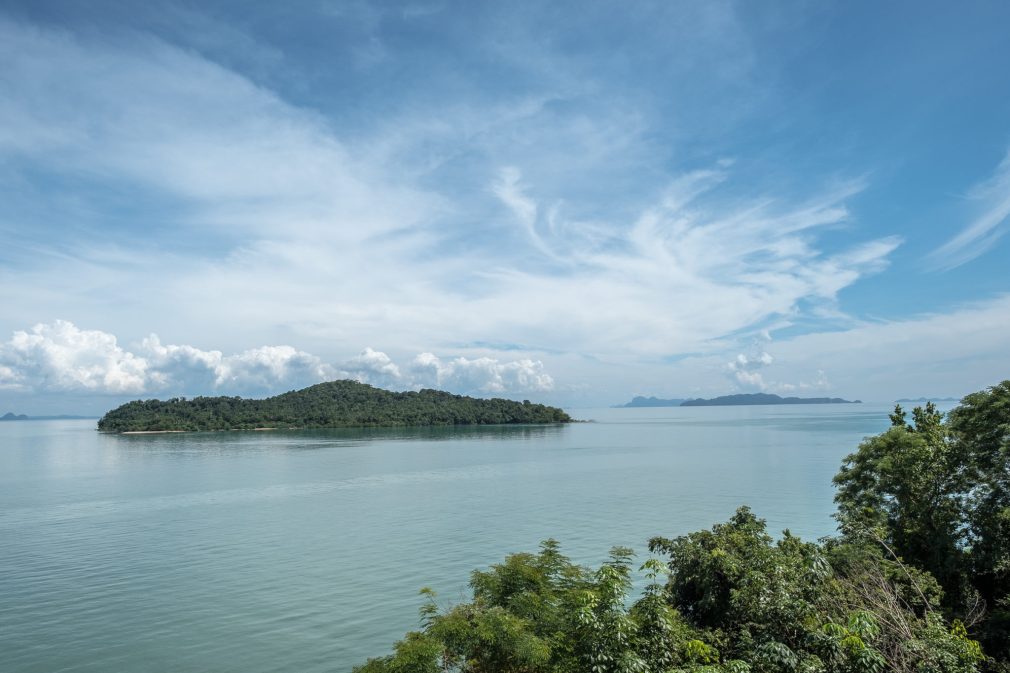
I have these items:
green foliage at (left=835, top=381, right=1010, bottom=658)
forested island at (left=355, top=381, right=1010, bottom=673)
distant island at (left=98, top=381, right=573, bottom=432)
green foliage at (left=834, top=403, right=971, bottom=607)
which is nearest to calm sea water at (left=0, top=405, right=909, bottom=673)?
forested island at (left=355, top=381, right=1010, bottom=673)

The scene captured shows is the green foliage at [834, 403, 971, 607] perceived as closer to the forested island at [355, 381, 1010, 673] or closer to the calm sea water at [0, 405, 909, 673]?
the forested island at [355, 381, 1010, 673]

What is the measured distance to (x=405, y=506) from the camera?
154ft

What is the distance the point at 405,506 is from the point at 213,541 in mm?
14663

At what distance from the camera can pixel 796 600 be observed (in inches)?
525

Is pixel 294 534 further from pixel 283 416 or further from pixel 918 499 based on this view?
pixel 283 416

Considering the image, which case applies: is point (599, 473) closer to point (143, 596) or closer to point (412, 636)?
point (143, 596)

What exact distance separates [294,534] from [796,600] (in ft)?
104

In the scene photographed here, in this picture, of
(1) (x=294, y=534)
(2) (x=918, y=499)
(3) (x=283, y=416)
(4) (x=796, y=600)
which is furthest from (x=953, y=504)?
(3) (x=283, y=416)

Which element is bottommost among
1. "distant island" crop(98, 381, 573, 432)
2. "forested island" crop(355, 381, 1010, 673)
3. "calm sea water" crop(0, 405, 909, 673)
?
"calm sea water" crop(0, 405, 909, 673)

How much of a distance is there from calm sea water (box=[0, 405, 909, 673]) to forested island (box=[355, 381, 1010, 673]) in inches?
257

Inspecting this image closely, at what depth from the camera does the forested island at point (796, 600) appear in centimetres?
1195

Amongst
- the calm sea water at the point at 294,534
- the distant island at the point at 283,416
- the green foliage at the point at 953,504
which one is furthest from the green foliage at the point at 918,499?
the distant island at the point at 283,416

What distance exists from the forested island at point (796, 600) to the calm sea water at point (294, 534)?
653 centimetres

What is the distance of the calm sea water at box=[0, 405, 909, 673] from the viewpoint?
21.4m
